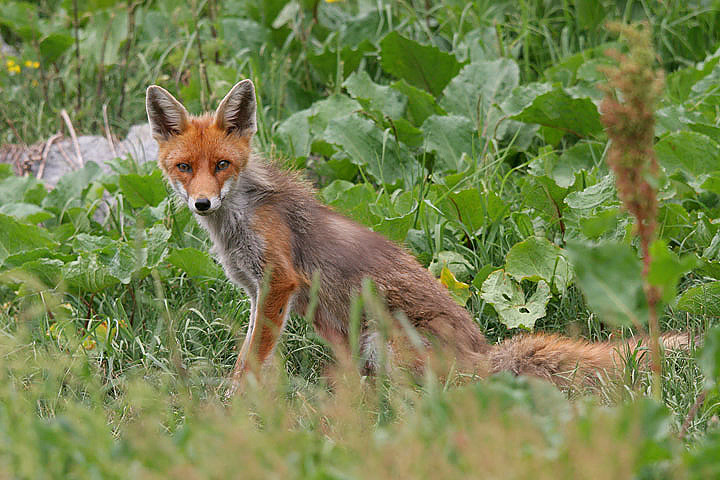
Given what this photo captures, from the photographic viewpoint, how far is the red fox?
3812 mm

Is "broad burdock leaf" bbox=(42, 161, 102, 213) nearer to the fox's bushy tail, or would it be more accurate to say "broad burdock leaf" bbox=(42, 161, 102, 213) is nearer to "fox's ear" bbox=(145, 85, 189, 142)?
"fox's ear" bbox=(145, 85, 189, 142)

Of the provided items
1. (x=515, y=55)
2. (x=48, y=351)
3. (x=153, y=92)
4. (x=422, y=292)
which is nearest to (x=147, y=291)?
(x=48, y=351)

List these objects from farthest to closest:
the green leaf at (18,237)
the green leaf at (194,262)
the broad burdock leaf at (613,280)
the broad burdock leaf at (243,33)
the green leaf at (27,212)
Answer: the broad burdock leaf at (243,33) < the green leaf at (27,212) < the green leaf at (18,237) < the green leaf at (194,262) < the broad burdock leaf at (613,280)

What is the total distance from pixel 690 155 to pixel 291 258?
2.52 metres

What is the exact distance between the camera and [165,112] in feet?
13.6

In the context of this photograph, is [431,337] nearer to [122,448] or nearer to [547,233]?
[547,233]

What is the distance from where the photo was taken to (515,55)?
6734 millimetres

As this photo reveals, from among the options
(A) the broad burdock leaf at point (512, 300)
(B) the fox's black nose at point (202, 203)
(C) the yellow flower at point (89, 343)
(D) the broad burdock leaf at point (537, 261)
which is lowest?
(A) the broad burdock leaf at point (512, 300)

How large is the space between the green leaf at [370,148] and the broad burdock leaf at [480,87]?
2.06 feet

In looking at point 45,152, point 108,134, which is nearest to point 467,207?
point 108,134

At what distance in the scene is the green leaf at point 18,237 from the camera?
4.86m

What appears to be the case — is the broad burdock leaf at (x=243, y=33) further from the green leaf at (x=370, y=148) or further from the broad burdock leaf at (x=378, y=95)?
the green leaf at (x=370, y=148)

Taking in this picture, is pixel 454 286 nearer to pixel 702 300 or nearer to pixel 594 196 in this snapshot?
pixel 594 196

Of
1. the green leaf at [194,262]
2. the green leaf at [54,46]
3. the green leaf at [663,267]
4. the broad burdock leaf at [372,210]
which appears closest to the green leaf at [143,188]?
the green leaf at [194,262]
